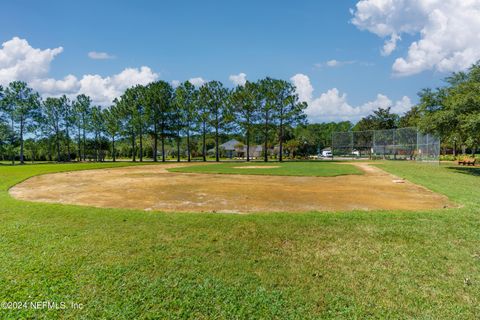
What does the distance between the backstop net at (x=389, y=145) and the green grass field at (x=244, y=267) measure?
24.6 meters

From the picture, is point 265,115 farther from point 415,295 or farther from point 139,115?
point 415,295

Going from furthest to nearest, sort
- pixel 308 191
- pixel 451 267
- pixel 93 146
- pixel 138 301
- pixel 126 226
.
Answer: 1. pixel 93 146
2. pixel 308 191
3. pixel 126 226
4. pixel 451 267
5. pixel 138 301

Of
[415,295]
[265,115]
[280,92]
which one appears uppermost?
[280,92]

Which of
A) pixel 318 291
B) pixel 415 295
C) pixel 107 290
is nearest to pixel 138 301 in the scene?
pixel 107 290

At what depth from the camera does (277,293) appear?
2859 mm

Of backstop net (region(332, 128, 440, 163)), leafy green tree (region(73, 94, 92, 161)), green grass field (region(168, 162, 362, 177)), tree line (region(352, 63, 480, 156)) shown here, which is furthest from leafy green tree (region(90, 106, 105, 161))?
tree line (region(352, 63, 480, 156))

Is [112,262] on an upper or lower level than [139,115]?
lower

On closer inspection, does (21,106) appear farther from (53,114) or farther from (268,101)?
(268,101)

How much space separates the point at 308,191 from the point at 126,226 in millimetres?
6429

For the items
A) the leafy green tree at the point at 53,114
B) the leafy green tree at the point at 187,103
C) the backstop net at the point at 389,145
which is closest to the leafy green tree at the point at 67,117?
the leafy green tree at the point at 53,114

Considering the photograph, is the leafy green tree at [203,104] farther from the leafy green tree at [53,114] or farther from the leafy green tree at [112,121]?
the leafy green tree at [53,114]

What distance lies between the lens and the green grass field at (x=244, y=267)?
264cm

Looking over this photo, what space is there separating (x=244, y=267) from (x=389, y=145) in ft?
127

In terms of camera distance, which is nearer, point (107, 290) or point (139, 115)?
point (107, 290)
